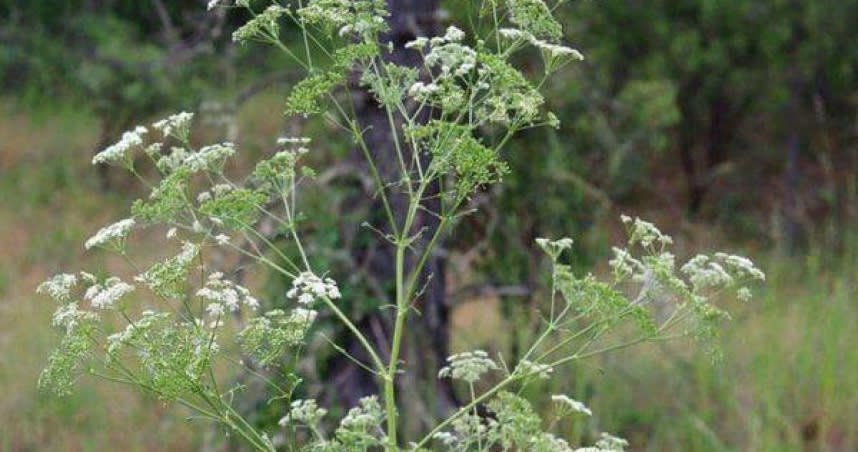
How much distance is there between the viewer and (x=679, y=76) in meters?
12.7

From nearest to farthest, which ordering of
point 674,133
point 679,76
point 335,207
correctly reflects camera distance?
point 335,207, point 679,76, point 674,133

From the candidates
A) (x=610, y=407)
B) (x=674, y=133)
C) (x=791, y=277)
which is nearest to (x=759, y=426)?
(x=610, y=407)

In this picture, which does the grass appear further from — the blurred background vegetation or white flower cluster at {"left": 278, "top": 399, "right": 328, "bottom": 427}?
white flower cluster at {"left": 278, "top": 399, "right": 328, "bottom": 427}

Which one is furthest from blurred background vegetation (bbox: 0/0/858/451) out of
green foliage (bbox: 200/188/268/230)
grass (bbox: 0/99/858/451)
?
green foliage (bbox: 200/188/268/230)

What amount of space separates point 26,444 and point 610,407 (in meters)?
2.83

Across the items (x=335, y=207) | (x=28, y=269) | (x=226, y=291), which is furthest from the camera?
(x=28, y=269)

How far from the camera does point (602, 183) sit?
26.5 feet

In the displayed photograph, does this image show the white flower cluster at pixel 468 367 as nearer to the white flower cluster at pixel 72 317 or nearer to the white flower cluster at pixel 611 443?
the white flower cluster at pixel 611 443

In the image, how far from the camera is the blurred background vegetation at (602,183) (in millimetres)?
6957

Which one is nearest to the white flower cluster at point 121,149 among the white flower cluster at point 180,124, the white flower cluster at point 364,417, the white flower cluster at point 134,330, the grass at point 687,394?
the white flower cluster at point 180,124

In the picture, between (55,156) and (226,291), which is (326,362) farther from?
(55,156)

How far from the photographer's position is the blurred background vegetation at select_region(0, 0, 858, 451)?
696 cm

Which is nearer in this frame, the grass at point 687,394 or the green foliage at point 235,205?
the green foliage at point 235,205

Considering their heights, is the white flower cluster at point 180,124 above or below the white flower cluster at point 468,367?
above
